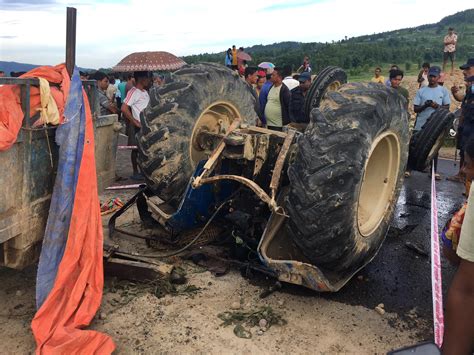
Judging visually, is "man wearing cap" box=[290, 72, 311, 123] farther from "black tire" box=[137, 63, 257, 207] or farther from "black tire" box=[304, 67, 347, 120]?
"black tire" box=[137, 63, 257, 207]

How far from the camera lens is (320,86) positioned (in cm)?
679

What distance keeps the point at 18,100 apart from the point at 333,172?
95.3 inches

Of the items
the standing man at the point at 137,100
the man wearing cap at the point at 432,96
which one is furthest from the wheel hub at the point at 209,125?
the man wearing cap at the point at 432,96

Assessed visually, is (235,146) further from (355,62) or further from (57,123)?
(355,62)

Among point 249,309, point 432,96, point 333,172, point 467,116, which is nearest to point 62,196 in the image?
point 249,309

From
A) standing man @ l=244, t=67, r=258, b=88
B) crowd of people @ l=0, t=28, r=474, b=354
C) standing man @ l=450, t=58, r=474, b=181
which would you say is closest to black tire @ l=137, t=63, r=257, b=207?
crowd of people @ l=0, t=28, r=474, b=354

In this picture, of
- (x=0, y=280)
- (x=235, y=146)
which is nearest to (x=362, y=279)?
(x=235, y=146)

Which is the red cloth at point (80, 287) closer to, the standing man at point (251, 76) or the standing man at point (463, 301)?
the standing man at point (463, 301)

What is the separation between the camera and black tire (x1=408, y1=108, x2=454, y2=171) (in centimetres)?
582

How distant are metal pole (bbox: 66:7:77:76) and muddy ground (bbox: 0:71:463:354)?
1987mm

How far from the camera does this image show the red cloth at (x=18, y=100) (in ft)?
11.0

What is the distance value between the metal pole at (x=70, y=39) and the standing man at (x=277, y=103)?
185 inches

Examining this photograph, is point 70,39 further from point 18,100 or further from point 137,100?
point 137,100

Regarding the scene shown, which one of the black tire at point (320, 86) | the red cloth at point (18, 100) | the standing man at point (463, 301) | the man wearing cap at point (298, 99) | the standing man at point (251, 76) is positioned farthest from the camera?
the standing man at point (251, 76)
